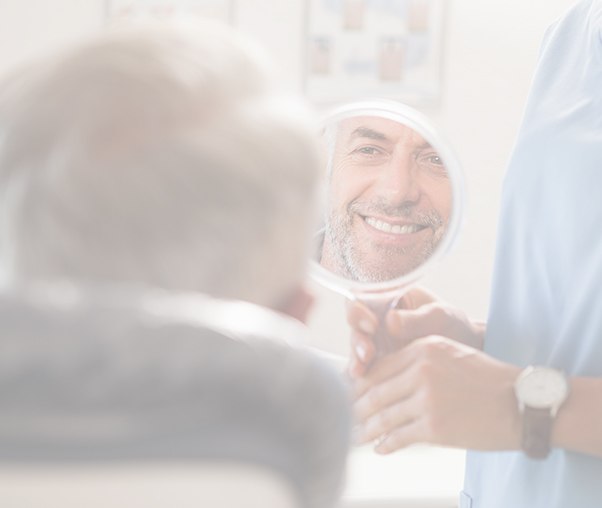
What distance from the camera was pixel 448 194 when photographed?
46.0 inches

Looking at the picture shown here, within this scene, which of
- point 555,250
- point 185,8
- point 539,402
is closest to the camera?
point 539,402

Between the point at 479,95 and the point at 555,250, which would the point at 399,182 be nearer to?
the point at 555,250

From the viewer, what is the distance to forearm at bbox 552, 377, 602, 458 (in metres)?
1.01

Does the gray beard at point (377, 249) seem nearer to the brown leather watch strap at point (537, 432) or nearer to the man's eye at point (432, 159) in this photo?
the man's eye at point (432, 159)

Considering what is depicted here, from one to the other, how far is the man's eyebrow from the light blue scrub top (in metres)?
0.16

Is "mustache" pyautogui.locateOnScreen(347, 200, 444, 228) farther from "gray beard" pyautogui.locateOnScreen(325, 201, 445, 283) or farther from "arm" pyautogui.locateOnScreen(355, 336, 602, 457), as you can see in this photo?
"arm" pyautogui.locateOnScreen(355, 336, 602, 457)

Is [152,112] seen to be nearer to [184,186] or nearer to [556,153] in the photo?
[184,186]

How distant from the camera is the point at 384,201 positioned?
3.82 ft

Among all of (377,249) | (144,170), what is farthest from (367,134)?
(144,170)

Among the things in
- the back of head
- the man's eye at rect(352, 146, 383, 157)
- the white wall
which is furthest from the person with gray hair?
the white wall

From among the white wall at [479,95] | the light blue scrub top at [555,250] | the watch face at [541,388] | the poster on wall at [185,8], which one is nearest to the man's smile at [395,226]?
the light blue scrub top at [555,250]

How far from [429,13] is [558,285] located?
76.1 inches

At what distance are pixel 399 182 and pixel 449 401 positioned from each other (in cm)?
27

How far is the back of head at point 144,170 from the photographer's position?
47cm
